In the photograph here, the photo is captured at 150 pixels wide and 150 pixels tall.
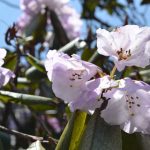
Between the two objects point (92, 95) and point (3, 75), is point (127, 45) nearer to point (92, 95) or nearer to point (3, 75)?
point (92, 95)

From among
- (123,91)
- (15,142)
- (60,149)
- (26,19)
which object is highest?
(26,19)

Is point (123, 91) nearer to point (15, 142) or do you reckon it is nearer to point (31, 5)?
point (15, 142)

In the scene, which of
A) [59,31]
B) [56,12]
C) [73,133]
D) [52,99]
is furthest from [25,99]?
[56,12]

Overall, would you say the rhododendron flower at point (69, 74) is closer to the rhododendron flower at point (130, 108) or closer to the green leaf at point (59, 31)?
the rhododendron flower at point (130, 108)

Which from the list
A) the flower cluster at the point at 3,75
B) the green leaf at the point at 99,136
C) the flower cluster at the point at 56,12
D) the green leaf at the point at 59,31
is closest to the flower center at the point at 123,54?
the green leaf at the point at 99,136

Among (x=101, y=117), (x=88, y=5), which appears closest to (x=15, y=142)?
(x=101, y=117)
